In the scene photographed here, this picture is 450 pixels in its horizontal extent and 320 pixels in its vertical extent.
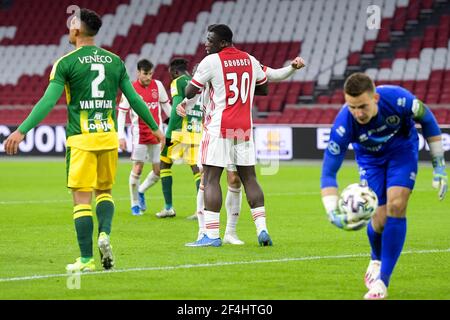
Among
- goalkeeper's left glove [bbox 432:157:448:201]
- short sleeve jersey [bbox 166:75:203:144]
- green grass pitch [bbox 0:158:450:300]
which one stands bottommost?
green grass pitch [bbox 0:158:450:300]

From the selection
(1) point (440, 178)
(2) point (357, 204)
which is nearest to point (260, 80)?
(1) point (440, 178)

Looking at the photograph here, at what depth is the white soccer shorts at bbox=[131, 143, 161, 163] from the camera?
650 inches

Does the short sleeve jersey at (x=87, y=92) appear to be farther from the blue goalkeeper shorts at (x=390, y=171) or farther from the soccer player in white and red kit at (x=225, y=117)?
the blue goalkeeper shorts at (x=390, y=171)

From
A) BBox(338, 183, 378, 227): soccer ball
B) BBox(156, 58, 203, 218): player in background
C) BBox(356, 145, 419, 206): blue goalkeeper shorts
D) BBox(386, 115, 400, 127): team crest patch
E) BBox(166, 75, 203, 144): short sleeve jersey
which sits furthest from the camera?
BBox(166, 75, 203, 144): short sleeve jersey

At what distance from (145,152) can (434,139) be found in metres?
8.76

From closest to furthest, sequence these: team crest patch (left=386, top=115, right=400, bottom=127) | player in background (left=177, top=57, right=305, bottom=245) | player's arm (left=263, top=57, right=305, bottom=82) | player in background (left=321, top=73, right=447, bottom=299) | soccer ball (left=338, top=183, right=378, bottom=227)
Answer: soccer ball (left=338, top=183, right=378, bottom=227), player in background (left=321, top=73, right=447, bottom=299), team crest patch (left=386, top=115, right=400, bottom=127), player's arm (left=263, top=57, right=305, bottom=82), player in background (left=177, top=57, right=305, bottom=245)

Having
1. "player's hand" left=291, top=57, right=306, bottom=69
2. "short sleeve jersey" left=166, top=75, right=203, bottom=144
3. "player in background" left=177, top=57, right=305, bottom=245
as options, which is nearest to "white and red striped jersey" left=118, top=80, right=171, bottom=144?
"short sleeve jersey" left=166, top=75, right=203, bottom=144

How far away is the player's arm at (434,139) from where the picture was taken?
321 inches

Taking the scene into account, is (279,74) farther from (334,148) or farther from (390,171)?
(334,148)

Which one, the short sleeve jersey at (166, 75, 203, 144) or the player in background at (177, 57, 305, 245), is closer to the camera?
the player in background at (177, 57, 305, 245)

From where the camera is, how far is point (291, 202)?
17.7m

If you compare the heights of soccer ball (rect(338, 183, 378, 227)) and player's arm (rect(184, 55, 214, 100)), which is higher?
player's arm (rect(184, 55, 214, 100))

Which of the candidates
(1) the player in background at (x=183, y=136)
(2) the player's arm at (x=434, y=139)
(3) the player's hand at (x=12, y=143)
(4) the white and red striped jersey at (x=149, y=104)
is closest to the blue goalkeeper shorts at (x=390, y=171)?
(2) the player's arm at (x=434, y=139)

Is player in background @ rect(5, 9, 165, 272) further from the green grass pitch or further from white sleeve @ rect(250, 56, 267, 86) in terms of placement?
white sleeve @ rect(250, 56, 267, 86)
